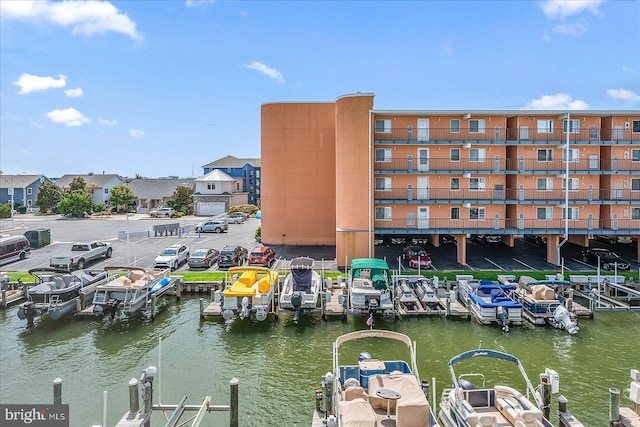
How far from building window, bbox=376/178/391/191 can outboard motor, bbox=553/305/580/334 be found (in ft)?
48.5

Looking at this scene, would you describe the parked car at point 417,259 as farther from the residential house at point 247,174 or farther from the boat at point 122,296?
the residential house at point 247,174

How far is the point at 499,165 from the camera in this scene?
106ft

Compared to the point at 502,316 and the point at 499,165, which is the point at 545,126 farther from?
the point at 502,316

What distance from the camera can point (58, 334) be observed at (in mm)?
20203

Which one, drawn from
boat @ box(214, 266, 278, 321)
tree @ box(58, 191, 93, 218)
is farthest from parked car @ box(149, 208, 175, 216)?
boat @ box(214, 266, 278, 321)

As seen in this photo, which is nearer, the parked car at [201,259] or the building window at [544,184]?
the parked car at [201,259]

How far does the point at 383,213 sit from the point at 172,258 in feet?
51.6

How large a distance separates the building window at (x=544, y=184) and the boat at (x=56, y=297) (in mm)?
30840

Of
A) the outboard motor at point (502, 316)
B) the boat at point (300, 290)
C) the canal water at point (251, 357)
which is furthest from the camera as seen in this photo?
the boat at point (300, 290)

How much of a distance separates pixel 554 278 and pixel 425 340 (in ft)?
39.4

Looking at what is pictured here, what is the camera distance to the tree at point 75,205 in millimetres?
72250

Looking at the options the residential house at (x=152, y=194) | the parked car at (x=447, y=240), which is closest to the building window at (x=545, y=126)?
the parked car at (x=447, y=240)

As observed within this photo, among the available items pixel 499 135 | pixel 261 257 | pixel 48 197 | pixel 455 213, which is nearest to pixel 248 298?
pixel 261 257

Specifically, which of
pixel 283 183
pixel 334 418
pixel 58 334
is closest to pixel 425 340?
pixel 334 418
